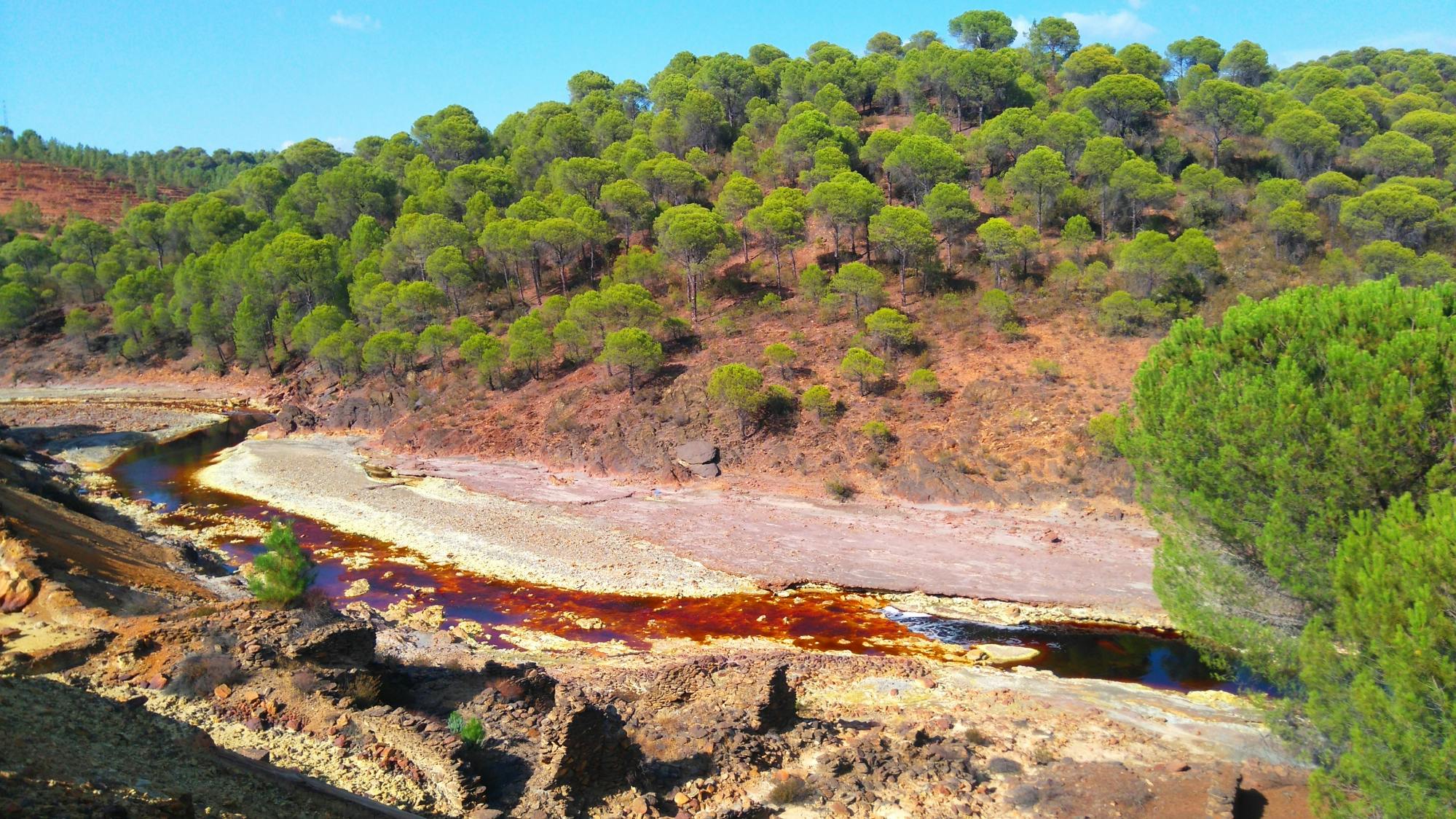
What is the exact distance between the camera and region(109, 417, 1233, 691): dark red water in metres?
23.8

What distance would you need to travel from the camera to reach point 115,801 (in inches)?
371

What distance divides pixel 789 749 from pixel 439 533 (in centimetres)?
2236

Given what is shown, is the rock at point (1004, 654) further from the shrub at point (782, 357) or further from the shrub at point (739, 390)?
the shrub at point (782, 357)

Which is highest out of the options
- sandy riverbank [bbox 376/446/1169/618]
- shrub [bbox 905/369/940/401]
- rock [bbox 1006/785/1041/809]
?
shrub [bbox 905/369/940/401]

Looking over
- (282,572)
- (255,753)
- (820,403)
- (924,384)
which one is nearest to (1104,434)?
(924,384)

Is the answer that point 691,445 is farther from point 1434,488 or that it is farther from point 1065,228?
point 1434,488

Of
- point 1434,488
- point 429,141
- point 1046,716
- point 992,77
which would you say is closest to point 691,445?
point 1046,716

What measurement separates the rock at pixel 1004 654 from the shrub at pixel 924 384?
1989 cm

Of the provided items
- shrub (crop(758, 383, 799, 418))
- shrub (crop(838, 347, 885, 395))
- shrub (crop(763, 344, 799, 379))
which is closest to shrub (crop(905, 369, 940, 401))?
shrub (crop(838, 347, 885, 395))

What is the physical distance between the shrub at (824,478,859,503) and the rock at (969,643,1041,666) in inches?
546

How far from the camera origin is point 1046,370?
139ft

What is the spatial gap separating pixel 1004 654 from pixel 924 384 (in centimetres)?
2049

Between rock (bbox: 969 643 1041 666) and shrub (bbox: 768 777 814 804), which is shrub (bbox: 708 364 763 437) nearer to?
rock (bbox: 969 643 1041 666)

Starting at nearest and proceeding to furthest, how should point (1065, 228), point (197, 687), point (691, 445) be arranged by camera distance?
1. point (197, 687)
2. point (691, 445)
3. point (1065, 228)
